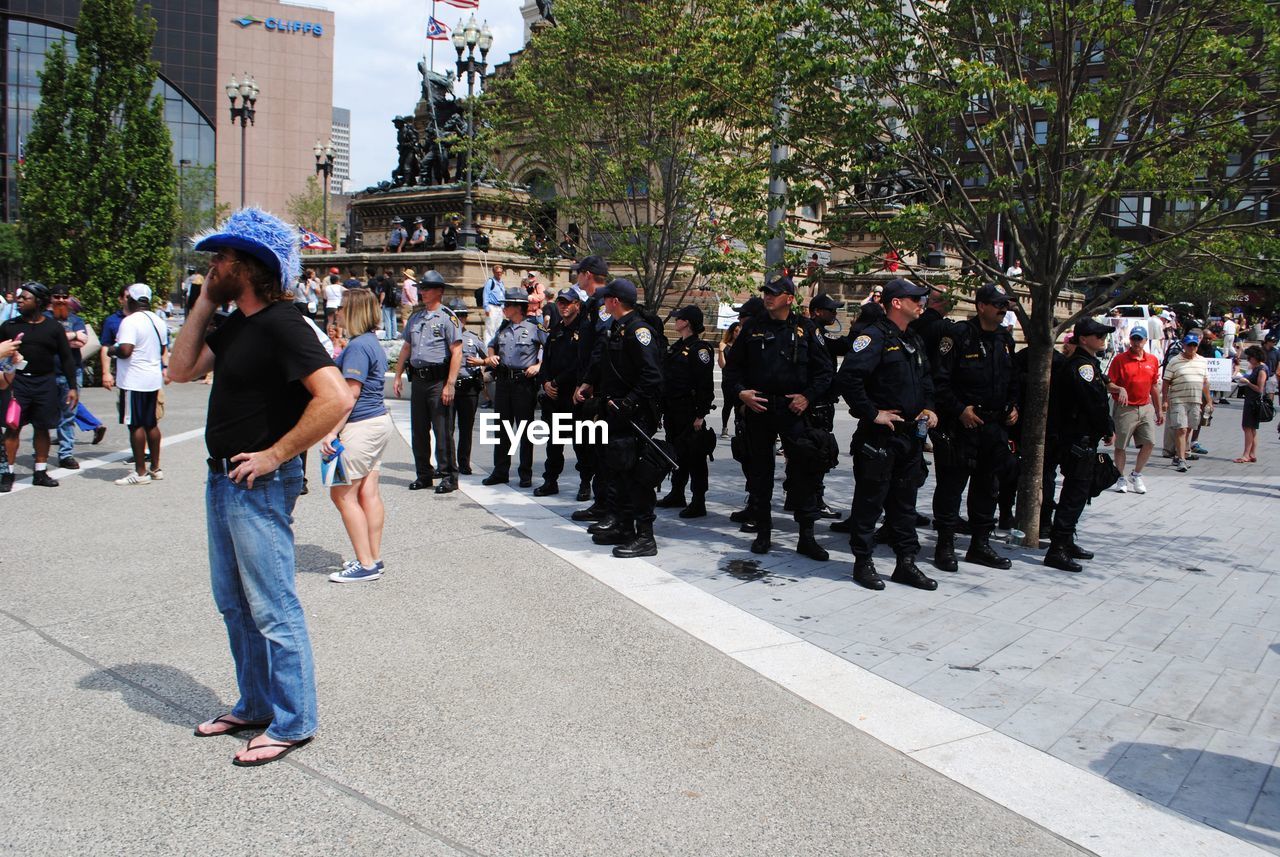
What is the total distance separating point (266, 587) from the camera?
12.8ft

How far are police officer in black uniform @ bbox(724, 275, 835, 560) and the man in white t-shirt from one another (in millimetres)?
6056

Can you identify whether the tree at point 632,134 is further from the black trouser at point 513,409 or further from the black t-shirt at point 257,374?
the black t-shirt at point 257,374

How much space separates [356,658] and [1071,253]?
6221mm

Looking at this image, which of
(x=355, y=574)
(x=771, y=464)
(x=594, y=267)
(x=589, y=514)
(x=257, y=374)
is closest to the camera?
(x=257, y=374)

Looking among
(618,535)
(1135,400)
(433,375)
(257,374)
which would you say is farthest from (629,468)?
(1135,400)

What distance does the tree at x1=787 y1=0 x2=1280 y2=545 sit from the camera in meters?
7.52

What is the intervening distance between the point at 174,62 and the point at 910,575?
322ft

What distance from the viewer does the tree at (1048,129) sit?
7.52 meters

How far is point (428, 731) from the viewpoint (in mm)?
4273

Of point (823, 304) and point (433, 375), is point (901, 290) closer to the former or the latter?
point (823, 304)

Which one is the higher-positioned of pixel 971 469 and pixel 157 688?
pixel 971 469

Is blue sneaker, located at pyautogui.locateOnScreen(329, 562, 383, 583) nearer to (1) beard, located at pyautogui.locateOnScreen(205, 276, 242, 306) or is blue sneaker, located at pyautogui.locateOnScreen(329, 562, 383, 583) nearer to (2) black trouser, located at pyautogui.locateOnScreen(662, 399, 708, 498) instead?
(1) beard, located at pyautogui.locateOnScreen(205, 276, 242, 306)

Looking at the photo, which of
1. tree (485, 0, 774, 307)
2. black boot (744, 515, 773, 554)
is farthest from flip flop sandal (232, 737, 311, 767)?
tree (485, 0, 774, 307)

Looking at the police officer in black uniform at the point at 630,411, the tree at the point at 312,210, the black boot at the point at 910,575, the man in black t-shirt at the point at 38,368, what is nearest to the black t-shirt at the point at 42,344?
the man in black t-shirt at the point at 38,368
